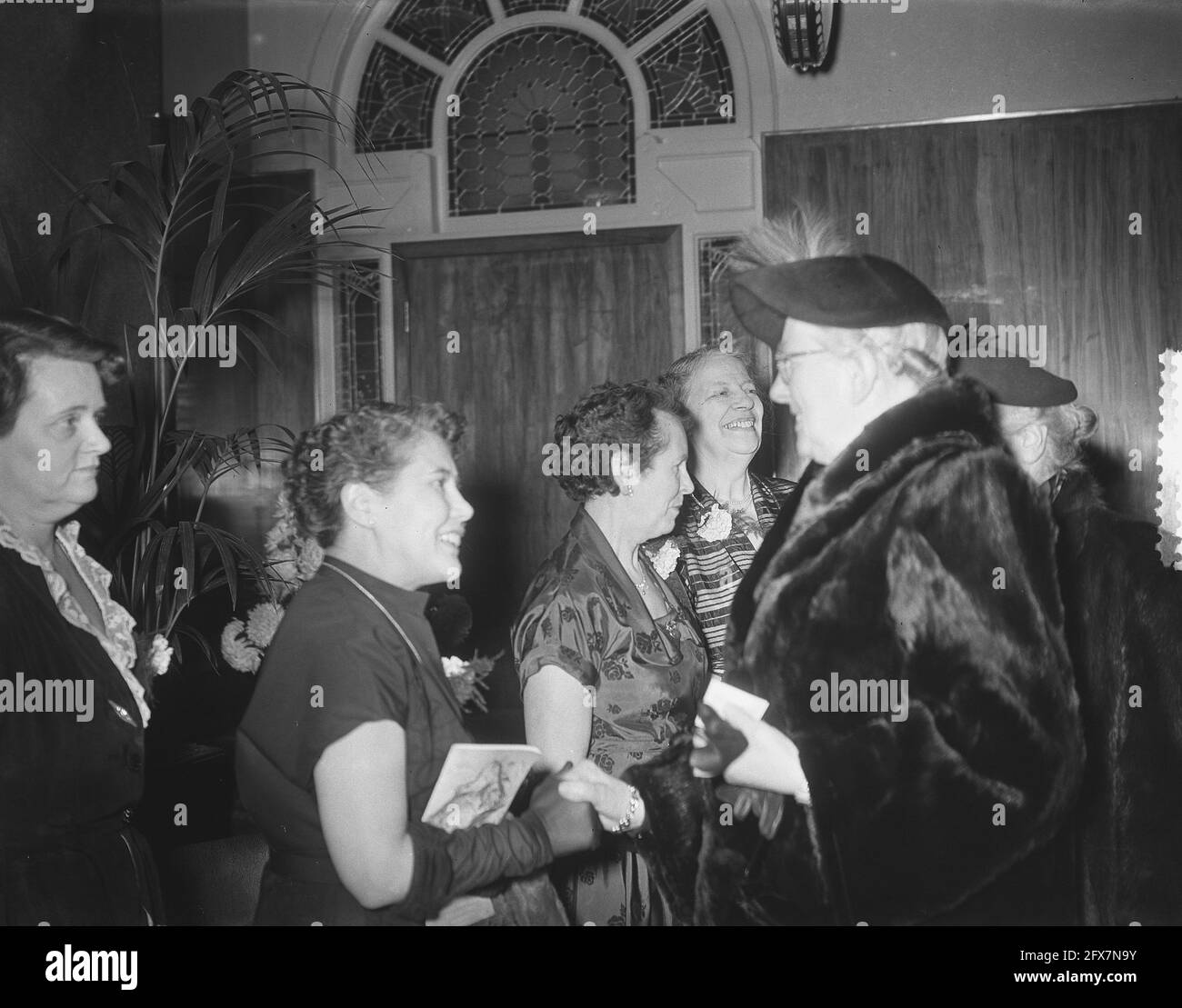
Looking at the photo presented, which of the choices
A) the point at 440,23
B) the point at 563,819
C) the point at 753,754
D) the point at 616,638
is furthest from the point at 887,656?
the point at 440,23

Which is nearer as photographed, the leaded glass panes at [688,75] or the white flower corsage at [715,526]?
the white flower corsage at [715,526]

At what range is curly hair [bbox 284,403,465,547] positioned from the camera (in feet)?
6.27

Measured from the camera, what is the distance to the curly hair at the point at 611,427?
86.3 inches

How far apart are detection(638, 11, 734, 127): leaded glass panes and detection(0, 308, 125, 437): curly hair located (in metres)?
2.08

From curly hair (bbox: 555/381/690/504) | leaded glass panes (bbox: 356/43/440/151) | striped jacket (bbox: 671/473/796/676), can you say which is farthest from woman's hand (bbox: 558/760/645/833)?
leaded glass panes (bbox: 356/43/440/151)

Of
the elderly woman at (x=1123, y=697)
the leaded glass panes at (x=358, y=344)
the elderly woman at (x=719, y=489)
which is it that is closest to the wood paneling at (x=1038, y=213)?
the elderly woman at (x=1123, y=697)

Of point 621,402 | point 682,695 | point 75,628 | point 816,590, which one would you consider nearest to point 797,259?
point 621,402

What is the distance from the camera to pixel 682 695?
7.13 ft

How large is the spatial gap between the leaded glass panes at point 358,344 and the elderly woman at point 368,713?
1.49m

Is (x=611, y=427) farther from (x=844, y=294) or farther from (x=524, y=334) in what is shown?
(x=524, y=334)

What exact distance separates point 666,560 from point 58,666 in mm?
1073

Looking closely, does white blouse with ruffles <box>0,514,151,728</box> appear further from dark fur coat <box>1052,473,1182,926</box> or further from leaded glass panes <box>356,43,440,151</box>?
leaded glass panes <box>356,43,440,151</box>

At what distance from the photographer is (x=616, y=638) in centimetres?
213

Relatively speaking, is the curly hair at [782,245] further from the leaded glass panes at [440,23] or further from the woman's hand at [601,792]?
the leaded glass panes at [440,23]
